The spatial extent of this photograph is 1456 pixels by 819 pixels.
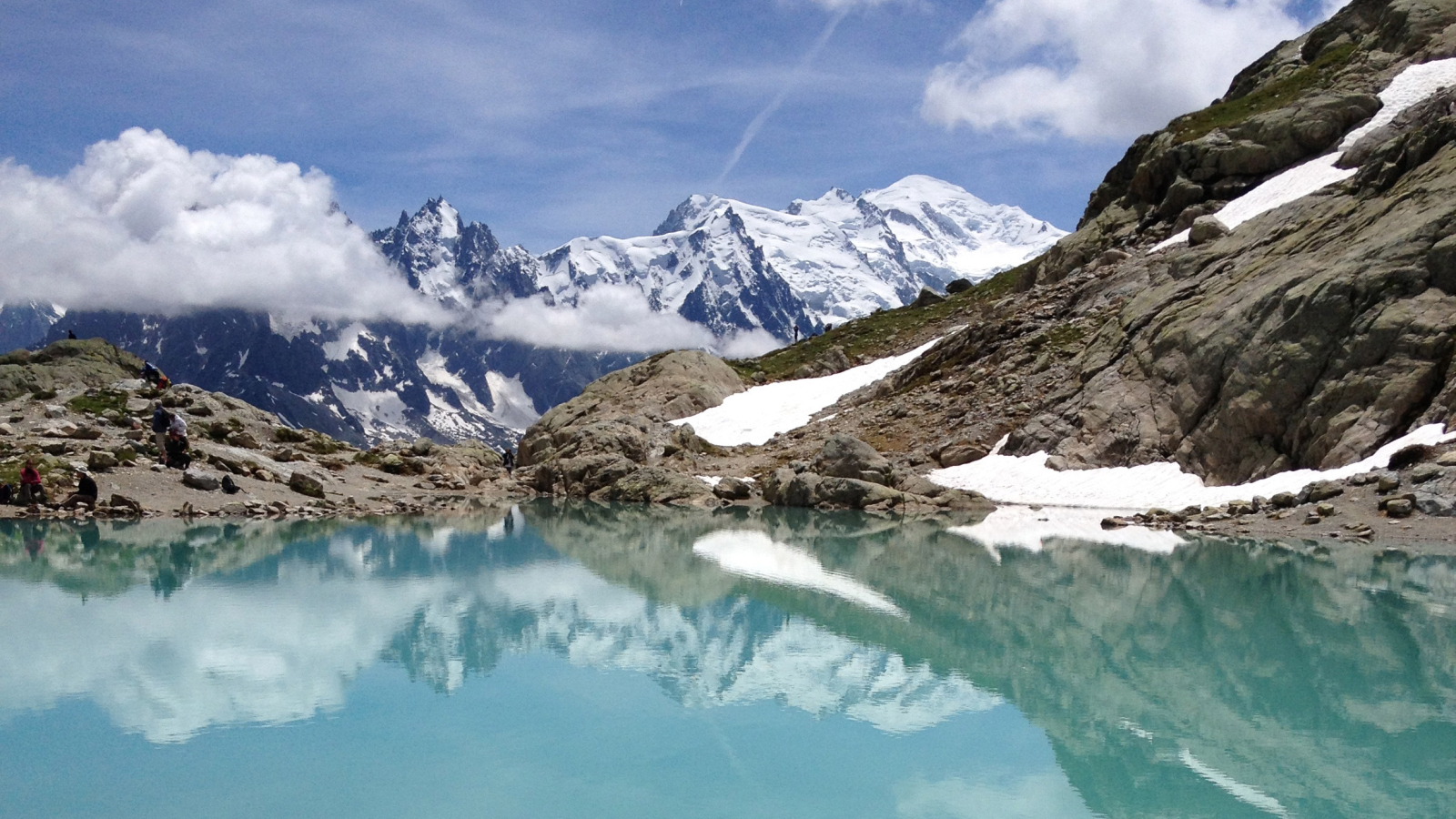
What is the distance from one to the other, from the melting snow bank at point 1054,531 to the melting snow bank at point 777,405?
89.4 ft

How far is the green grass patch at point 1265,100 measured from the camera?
215ft

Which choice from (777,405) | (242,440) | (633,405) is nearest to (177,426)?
(242,440)

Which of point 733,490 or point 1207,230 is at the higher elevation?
point 1207,230

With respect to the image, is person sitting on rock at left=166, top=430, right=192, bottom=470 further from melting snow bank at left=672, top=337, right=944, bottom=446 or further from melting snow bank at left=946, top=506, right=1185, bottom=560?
melting snow bank at left=672, top=337, right=944, bottom=446

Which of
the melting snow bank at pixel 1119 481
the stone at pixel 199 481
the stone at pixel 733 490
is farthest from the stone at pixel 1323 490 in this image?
the stone at pixel 199 481

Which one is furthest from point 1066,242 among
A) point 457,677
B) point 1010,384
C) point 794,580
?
point 457,677

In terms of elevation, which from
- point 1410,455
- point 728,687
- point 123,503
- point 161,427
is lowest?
point 728,687

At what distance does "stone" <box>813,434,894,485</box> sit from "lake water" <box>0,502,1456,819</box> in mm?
19272

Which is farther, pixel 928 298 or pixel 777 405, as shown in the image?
pixel 928 298

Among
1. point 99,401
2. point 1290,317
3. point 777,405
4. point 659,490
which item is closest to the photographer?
point 1290,317

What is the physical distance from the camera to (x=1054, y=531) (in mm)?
34406

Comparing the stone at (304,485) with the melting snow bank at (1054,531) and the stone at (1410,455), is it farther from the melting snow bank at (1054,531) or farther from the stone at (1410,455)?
the stone at (1410,455)

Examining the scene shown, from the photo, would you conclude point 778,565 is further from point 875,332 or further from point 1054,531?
point 875,332

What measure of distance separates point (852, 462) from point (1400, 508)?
23.6m
